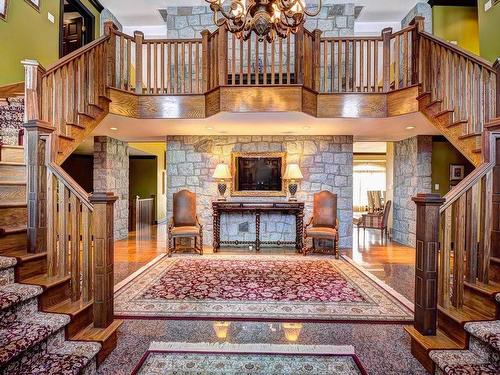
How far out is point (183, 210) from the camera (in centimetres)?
570

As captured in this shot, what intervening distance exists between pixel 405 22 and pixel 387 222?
173 inches

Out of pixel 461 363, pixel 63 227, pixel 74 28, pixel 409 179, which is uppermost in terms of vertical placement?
pixel 74 28

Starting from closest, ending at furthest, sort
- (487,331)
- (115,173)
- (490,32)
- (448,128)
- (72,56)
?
(487,331) < (72,56) < (448,128) < (490,32) < (115,173)

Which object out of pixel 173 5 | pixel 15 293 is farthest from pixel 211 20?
pixel 15 293

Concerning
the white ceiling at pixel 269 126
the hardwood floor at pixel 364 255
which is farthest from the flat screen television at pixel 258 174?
the hardwood floor at pixel 364 255

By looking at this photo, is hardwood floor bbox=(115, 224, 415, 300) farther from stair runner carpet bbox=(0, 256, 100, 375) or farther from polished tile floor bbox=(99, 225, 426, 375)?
stair runner carpet bbox=(0, 256, 100, 375)

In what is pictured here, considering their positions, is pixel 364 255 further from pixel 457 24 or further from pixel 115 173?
pixel 115 173

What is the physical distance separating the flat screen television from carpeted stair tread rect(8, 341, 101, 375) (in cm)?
432

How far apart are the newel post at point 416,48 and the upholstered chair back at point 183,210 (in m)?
4.07

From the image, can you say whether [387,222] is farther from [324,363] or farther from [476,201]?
[324,363]

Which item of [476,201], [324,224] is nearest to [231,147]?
[324,224]

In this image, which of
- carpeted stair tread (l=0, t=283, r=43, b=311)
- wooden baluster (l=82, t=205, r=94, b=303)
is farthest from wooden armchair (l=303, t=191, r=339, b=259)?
carpeted stair tread (l=0, t=283, r=43, b=311)

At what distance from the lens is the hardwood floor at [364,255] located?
13.2ft

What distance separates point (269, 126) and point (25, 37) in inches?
145
